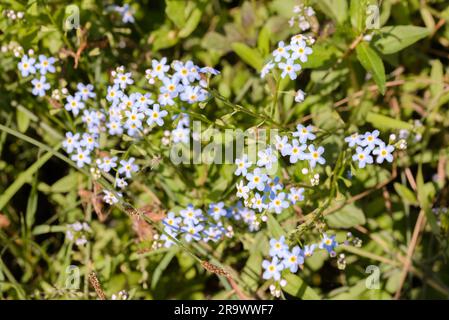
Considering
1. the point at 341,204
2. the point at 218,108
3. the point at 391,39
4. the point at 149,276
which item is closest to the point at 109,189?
the point at 149,276

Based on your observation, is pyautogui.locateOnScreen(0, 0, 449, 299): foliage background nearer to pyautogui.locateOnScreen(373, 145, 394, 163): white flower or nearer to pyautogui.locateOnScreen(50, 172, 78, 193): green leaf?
pyautogui.locateOnScreen(50, 172, 78, 193): green leaf

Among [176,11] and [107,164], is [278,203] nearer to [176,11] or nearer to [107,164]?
[107,164]

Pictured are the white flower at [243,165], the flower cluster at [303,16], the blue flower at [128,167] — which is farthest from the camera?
the flower cluster at [303,16]

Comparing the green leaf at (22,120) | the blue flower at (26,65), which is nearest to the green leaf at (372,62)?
the blue flower at (26,65)

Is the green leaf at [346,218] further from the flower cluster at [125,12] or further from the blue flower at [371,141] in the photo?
the flower cluster at [125,12]

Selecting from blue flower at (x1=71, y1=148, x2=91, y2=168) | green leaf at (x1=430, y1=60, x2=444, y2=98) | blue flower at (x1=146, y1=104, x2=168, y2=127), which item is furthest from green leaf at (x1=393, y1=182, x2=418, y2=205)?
blue flower at (x1=71, y1=148, x2=91, y2=168)

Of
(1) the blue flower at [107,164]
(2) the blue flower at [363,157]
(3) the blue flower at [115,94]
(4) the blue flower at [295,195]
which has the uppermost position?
(3) the blue flower at [115,94]

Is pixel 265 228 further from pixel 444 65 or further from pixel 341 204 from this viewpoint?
pixel 444 65
